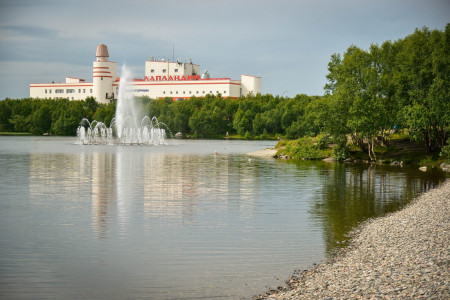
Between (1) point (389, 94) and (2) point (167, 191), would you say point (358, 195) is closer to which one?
(2) point (167, 191)

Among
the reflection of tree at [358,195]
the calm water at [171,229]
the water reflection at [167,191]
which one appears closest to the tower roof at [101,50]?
the water reflection at [167,191]

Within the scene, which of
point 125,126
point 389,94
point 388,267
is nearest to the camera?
point 388,267

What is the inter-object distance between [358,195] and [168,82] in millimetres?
146022

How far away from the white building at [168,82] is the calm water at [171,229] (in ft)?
430

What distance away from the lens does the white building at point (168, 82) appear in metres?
169

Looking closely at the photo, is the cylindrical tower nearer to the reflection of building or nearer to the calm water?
the reflection of building

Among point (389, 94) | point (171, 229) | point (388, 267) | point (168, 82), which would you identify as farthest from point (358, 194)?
point (168, 82)

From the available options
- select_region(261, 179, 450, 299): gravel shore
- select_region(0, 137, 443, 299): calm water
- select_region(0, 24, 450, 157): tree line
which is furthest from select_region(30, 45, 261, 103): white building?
select_region(261, 179, 450, 299): gravel shore

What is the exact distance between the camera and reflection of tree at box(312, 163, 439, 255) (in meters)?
21.7

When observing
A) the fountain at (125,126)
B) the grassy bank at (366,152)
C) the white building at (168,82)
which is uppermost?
the white building at (168,82)

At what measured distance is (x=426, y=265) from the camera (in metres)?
13.4

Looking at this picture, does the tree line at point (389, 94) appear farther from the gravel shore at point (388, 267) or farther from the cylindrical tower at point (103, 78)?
the cylindrical tower at point (103, 78)

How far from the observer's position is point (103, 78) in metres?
171

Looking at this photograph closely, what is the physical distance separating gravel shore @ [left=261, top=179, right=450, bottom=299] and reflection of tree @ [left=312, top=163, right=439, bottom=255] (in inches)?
52.7
